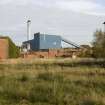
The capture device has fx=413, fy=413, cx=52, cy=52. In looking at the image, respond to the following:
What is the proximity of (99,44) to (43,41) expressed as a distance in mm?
62515

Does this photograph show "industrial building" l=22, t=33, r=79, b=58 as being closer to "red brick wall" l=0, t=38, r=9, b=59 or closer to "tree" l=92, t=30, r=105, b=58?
"red brick wall" l=0, t=38, r=9, b=59

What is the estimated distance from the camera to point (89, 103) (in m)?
13.1

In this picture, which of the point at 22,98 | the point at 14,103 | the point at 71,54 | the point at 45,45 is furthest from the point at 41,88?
the point at 45,45

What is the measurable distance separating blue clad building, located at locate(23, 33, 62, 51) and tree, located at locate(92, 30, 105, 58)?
188 feet

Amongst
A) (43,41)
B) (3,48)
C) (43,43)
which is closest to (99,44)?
(3,48)

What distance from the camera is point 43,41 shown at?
118m

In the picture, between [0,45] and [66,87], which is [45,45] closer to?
[0,45]

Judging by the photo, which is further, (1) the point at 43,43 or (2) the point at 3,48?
(1) the point at 43,43

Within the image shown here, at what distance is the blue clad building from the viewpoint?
116m

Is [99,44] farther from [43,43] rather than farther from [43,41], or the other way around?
[43,43]

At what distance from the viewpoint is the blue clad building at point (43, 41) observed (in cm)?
11606

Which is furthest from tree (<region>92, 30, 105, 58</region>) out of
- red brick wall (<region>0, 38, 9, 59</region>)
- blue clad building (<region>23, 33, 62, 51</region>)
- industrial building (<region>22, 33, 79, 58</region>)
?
blue clad building (<region>23, 33, 62, 51</region>)

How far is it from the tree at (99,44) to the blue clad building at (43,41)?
5724 cm

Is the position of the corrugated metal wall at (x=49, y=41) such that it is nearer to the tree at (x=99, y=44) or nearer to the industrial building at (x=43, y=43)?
the industrial building at (x=43, y=43)
